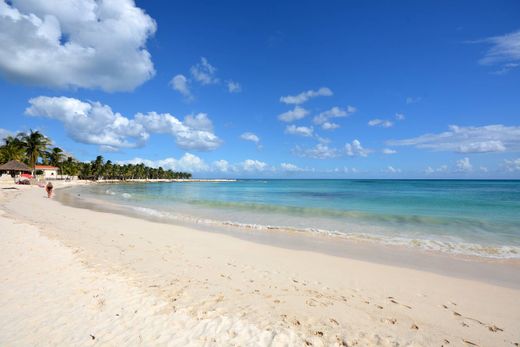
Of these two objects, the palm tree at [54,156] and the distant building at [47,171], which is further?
the palm tree at [54,156]

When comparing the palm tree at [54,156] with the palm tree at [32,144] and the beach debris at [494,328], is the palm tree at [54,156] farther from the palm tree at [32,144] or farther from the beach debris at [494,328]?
the beach debris at [494,328]

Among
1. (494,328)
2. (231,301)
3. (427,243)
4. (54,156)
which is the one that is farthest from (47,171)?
(494,328)

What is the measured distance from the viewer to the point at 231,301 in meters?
5.20

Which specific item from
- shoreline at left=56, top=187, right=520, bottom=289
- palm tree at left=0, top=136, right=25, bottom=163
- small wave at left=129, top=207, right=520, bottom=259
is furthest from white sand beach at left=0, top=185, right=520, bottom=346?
palm tree at left=0, top=136, right=25, bottom=163

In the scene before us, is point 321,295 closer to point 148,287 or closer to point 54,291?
point 148,287

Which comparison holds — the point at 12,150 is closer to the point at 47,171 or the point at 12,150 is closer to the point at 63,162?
the point at 47,171

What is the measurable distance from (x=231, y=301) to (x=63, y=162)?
367ft

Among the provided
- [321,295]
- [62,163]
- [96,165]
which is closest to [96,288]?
[321,295]

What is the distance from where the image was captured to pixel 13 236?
927 centimetres

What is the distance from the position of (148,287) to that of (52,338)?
6.49 feet

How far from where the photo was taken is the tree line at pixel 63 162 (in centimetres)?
6500

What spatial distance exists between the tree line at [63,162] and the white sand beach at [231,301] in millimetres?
73446

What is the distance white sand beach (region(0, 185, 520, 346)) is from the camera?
3990 mm

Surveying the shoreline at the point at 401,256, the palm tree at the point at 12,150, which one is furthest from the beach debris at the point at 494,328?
the palm tree at the point at 12,150
